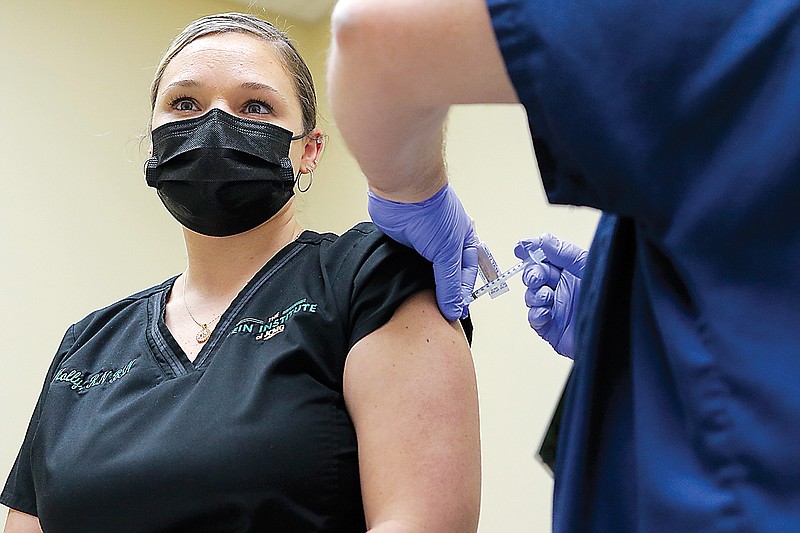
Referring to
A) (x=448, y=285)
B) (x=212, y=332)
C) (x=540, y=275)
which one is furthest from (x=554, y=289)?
(x=212, y=332)

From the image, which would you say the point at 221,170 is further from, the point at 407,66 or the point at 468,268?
the point at 407,66

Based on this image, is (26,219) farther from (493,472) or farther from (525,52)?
(525,52)

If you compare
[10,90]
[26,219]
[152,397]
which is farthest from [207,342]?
[10,90]

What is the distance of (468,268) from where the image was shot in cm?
126

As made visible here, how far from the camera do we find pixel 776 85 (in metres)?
0.53

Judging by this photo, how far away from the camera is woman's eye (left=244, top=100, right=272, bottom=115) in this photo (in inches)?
60.4

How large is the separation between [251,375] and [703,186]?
87cm

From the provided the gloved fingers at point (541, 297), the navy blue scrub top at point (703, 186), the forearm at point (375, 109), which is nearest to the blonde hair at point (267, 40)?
the gloved fingers at point (541, 297)

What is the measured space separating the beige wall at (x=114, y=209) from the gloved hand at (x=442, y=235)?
43.7 inches

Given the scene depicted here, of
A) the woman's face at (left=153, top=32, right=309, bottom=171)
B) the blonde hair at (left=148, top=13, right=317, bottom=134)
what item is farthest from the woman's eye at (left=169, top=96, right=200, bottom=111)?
the blonde hair at (left=148, top=13, right=317, bottom=134)

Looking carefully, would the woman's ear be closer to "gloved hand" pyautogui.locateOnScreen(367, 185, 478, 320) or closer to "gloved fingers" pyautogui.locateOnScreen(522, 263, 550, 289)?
"gloved hand" pyautogui.locateOnScreen(367, 185, 478, 320)

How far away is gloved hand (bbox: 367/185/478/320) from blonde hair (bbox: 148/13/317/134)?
515 mm

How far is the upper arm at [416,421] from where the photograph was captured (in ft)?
3.78

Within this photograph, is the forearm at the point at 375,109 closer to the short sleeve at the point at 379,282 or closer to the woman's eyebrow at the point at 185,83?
the short sleeve at the point at 379,282
